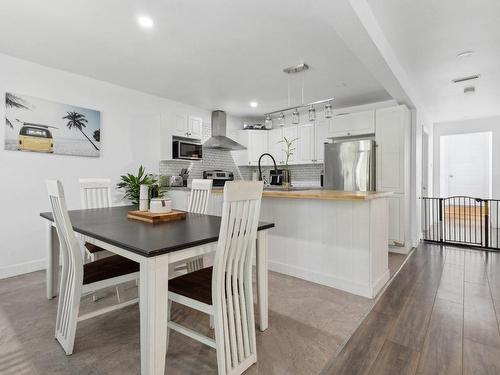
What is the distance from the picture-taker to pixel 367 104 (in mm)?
4996

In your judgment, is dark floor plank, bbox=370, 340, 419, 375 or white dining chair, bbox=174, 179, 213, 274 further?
white dining chair, bbox=174, 179, 213, 274

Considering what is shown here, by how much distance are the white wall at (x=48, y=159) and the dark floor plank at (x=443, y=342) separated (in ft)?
13.0

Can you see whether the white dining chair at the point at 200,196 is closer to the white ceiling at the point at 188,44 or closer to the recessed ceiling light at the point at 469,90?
the white ceiling at the point at 188,44

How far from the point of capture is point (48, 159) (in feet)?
11.1

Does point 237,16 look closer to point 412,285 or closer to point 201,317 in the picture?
point 201,317

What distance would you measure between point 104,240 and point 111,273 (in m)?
0.46

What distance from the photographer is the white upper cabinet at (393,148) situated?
4051 millimetres

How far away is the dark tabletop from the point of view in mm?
1315

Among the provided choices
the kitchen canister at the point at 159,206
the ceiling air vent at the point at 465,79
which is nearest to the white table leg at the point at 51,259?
the kitchen canister at the point at 159,206

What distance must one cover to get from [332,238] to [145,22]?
266 cm

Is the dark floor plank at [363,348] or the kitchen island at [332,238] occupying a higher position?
the kitchen island at [332,238]

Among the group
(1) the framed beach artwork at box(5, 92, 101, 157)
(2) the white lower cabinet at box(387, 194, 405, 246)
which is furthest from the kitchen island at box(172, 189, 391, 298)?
(1) the framed beach artwork at box(5, 92, 101, 157)

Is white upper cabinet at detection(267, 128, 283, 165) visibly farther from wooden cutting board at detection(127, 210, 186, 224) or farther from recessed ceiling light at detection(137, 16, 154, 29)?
wooden cutting board at detection(127, 210, 186, 224)

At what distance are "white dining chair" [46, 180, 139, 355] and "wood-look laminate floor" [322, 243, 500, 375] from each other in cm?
143
